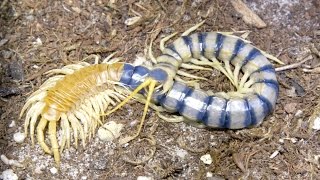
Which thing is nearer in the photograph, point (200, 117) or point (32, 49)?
point (200, 117)

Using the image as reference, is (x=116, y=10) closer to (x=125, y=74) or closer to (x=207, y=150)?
(x=125, y=74)

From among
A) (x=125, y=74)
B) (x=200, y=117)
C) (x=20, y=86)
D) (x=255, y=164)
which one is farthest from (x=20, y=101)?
(x=255, y=164)

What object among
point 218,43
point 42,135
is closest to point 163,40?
point 218,43

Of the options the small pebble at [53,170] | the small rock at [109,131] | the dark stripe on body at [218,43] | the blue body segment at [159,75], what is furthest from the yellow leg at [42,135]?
the dark stripe on body at [218,43]

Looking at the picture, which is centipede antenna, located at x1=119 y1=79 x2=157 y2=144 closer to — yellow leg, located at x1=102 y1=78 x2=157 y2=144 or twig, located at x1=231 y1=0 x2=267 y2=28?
yellow leg, located at x1=102 y1=78 x2=157 y2=144

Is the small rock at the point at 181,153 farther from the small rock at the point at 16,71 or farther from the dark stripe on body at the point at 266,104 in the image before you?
the small rock at the point at 16,71

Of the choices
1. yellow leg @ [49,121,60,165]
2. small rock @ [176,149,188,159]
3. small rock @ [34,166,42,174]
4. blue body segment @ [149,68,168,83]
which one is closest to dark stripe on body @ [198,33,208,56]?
blue body segment @ [149,68,168,83]
